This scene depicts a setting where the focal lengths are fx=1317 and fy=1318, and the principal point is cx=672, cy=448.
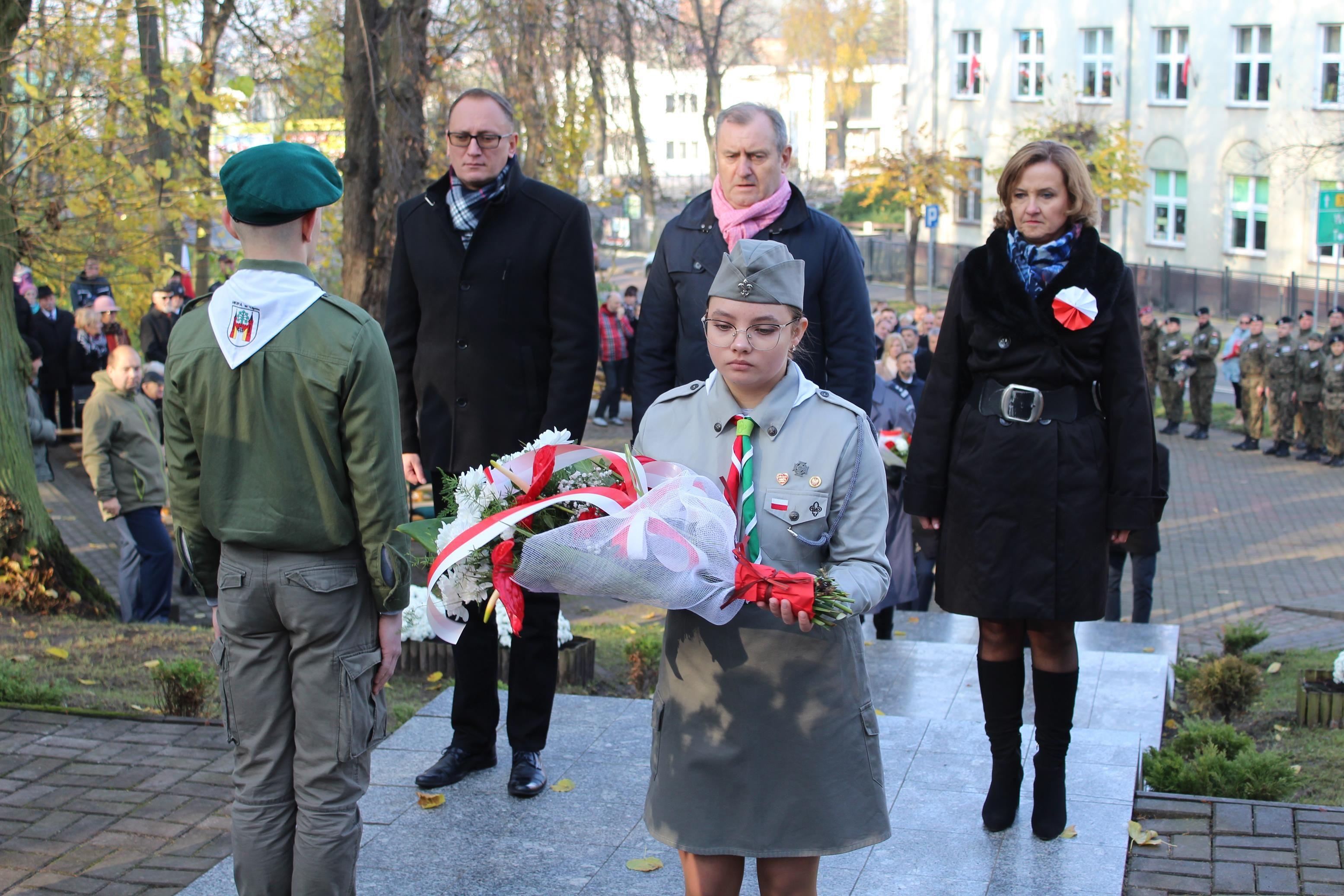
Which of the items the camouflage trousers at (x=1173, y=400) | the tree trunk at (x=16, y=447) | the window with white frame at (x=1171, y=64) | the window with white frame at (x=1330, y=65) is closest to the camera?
the tree trunk at (x=16, y=447)

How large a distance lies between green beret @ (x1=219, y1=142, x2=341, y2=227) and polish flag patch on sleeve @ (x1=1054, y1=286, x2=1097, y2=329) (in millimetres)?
2127

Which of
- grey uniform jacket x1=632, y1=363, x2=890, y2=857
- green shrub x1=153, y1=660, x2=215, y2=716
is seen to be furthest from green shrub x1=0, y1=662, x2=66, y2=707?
grey uniform jacket x1=632, y1=363, x2=890, y2=857

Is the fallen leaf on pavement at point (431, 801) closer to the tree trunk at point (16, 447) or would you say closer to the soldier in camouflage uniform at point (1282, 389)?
the tree trunk at point (16, 447)

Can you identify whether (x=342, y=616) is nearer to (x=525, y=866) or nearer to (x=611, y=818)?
(x=525, y=866)

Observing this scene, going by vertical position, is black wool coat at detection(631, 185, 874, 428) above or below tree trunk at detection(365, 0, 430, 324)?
below

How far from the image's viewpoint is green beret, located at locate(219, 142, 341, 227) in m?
3.12

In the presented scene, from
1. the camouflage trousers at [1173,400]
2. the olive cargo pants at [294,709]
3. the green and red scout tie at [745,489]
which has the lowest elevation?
the camouflage trousers at [1173,400]

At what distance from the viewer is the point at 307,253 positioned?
338 cm

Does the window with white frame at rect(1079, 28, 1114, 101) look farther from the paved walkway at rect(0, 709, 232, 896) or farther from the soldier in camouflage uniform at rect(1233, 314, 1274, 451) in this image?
the paved walkway at rect(0, 709, 232, 896)

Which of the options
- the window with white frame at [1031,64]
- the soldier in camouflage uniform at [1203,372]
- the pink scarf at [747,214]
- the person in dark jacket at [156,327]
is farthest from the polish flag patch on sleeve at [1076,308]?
the window with white frame at [1031,64]

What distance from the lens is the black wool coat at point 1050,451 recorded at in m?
3.99

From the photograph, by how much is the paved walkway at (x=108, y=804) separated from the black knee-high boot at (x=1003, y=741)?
100 inches

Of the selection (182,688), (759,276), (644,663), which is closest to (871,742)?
(759,276)

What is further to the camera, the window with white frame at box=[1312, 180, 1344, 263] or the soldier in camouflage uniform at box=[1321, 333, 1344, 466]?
the window with white frame at box=[1312, 180, 1344, 263]
